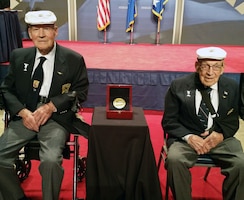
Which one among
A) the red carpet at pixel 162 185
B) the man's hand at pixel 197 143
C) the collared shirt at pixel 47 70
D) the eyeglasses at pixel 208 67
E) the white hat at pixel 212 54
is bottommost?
the red carpet at pixel 162 185

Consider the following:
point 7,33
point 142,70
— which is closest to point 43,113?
point 142,70

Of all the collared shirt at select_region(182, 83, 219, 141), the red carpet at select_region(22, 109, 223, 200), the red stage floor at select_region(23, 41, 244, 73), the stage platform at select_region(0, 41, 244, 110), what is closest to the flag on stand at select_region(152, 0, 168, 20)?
the red stage floor at select_region(23, 41, 244, 73)

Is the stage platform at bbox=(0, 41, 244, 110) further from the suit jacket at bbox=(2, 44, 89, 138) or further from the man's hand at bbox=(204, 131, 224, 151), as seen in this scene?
the man's hand at bbox=(204, 131, 224, 151)

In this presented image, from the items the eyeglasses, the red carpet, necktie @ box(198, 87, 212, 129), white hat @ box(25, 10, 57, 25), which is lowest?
the red carpet

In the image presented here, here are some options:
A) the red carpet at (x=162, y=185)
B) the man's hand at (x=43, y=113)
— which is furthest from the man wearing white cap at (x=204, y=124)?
the man's hand at (x=43, y=113)

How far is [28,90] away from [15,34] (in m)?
3.97

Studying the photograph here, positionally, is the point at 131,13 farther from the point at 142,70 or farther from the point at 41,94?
the point at 41,94

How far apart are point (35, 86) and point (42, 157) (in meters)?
0.56

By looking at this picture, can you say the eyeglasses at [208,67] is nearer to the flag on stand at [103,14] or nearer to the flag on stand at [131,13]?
the flag on stand at [131,13]

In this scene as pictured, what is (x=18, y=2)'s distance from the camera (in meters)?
8.41

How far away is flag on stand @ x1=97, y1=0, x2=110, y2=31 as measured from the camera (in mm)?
8062

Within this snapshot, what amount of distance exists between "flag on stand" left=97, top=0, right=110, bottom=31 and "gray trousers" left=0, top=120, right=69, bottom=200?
6.26m

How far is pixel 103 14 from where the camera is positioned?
817 cm

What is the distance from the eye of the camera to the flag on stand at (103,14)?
8.06m
